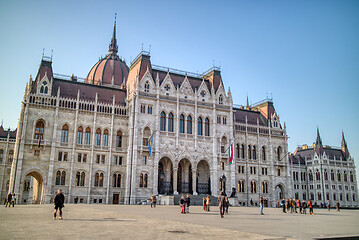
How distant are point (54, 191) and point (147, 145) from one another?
52.6ft

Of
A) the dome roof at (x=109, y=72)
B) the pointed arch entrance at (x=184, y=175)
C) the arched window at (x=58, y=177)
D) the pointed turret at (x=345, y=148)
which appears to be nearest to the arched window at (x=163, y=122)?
the pointed arch entrance at (x=184, y=175)

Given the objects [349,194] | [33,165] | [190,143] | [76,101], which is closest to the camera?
[33,165]

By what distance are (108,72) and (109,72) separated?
22cm

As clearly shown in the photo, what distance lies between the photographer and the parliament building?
52.0 meters

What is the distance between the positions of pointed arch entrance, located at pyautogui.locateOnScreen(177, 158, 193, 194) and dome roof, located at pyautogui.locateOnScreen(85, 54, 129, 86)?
22339mm

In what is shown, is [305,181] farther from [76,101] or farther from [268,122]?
[76,101]

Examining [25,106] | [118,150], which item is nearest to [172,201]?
[118,150]

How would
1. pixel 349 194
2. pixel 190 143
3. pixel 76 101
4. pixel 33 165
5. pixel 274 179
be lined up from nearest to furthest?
pixel 33 165 → pixel 76 101 → pixel 190 143 → pixel 274 179 → pixel 349 194

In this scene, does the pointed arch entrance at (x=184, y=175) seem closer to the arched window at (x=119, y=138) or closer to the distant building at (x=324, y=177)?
the arched window at (x=119, y=138)

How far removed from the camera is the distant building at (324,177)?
98750mm

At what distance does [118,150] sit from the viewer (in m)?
56.5

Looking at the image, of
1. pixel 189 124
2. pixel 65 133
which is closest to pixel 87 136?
pixel 65 133

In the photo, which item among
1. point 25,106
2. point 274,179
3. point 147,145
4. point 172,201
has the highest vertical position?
point 25,106

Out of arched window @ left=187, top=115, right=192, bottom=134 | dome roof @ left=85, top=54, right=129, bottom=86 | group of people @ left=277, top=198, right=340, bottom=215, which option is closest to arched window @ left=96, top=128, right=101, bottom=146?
arched window @ left=187, top=115, right=192, bottom=134
